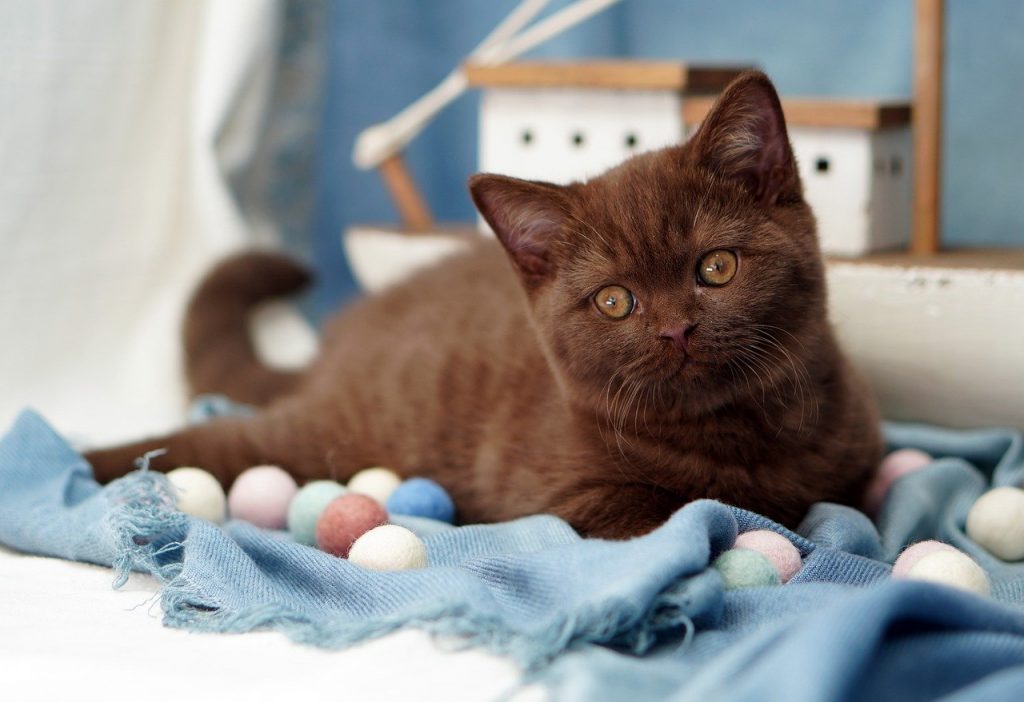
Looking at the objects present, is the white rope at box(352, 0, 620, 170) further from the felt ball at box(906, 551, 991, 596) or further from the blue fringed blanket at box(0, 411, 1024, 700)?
the felt ball at box(906, 551, 991, 596)

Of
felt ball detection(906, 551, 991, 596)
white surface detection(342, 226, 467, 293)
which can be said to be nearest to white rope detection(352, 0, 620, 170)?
white surface detection(342, 226, 467, 293)

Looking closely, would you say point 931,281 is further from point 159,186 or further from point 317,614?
point 159,186

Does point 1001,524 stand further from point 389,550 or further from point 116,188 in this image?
point 116,188

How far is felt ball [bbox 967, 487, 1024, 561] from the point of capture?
150 cm

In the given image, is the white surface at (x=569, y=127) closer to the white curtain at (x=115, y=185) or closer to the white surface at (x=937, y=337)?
the white surface at (x=937, y=337)

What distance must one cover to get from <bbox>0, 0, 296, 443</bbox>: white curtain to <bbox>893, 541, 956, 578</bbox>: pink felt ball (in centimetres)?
147

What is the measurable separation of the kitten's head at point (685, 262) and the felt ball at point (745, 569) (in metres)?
0.21

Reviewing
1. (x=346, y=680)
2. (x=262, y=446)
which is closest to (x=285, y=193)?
(x=262, y=446)

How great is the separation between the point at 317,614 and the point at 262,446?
2.16 feet

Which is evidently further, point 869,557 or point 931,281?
point 931,281

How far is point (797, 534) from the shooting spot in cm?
143

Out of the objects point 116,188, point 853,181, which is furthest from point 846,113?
point 116,188

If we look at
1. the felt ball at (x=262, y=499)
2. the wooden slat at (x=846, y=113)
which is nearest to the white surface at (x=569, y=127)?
the wooden slat at (x=846, y=113)

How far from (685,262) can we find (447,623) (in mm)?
528
